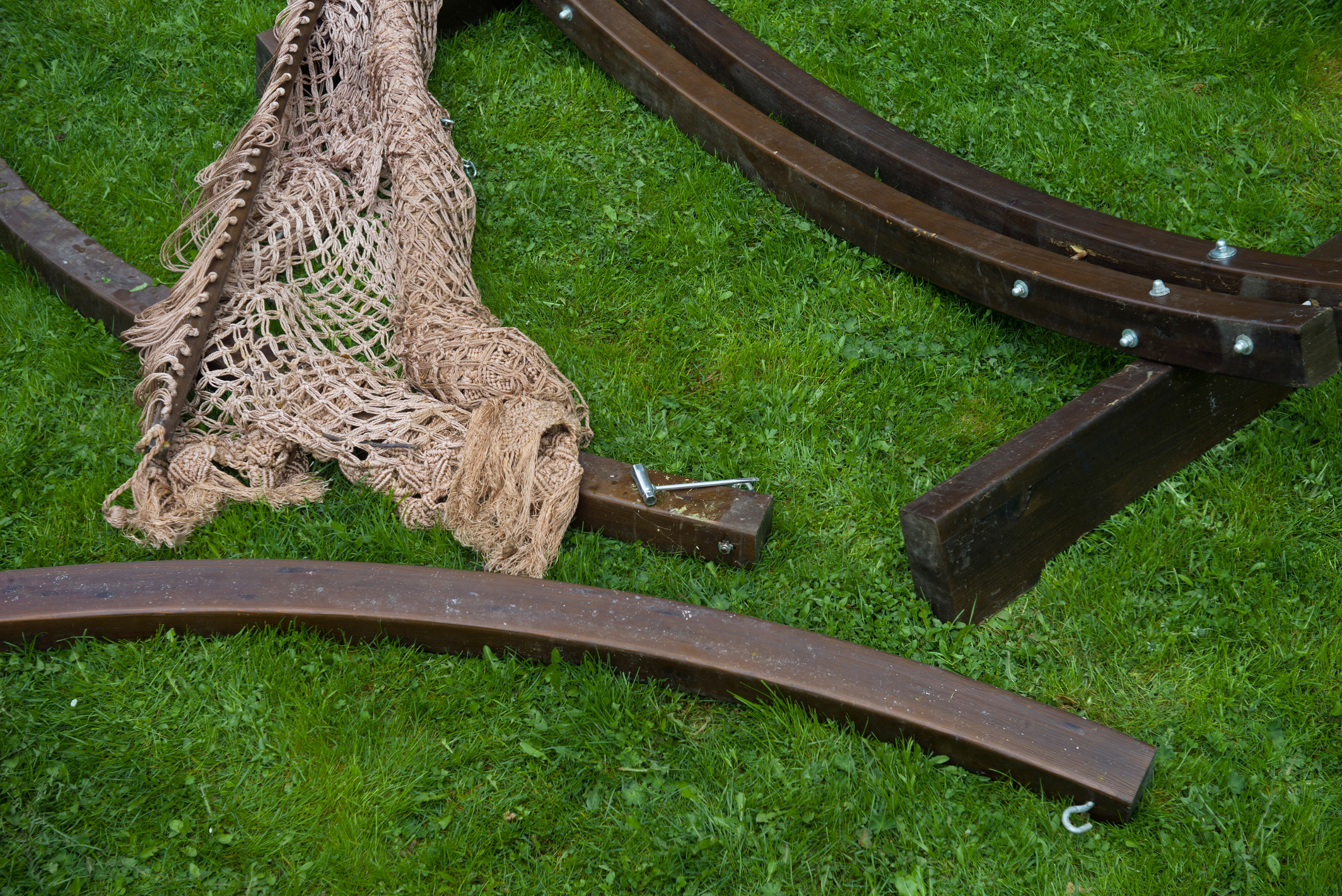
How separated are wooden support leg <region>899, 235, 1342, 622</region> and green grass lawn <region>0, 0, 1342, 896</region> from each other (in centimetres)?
9

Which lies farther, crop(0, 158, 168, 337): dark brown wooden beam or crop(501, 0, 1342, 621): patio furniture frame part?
crop(0, 158, 168, 337): dark brown wooden beam

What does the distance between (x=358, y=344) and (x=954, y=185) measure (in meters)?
2.02

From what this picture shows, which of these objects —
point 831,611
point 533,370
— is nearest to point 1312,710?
point 831,611

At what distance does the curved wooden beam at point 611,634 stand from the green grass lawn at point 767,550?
7 centimetres

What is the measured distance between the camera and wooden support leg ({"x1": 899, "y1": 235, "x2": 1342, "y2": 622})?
258 centimetres

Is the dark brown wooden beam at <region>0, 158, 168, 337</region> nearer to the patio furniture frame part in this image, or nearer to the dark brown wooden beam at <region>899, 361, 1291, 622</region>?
the patio furniture frame part

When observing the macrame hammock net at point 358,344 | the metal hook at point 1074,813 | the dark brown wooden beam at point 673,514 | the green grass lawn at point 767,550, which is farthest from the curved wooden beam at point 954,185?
the metal hook at point 1074,813

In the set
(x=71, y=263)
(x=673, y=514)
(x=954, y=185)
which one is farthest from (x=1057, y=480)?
(x=71, y=263)

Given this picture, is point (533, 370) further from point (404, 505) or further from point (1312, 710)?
point (1312, 710)

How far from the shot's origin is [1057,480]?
8.93 ft

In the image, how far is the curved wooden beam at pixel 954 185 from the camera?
290 centimetres

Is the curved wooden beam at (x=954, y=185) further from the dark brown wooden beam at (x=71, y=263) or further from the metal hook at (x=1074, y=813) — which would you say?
the dark brown wooden beam at (x=71, y=263)

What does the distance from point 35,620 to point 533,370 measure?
149 centimetres

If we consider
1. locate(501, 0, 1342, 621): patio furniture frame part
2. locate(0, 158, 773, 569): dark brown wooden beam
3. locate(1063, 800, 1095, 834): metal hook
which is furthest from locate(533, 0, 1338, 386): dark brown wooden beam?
locate(1063, 800, 1095, 834): metal hook
